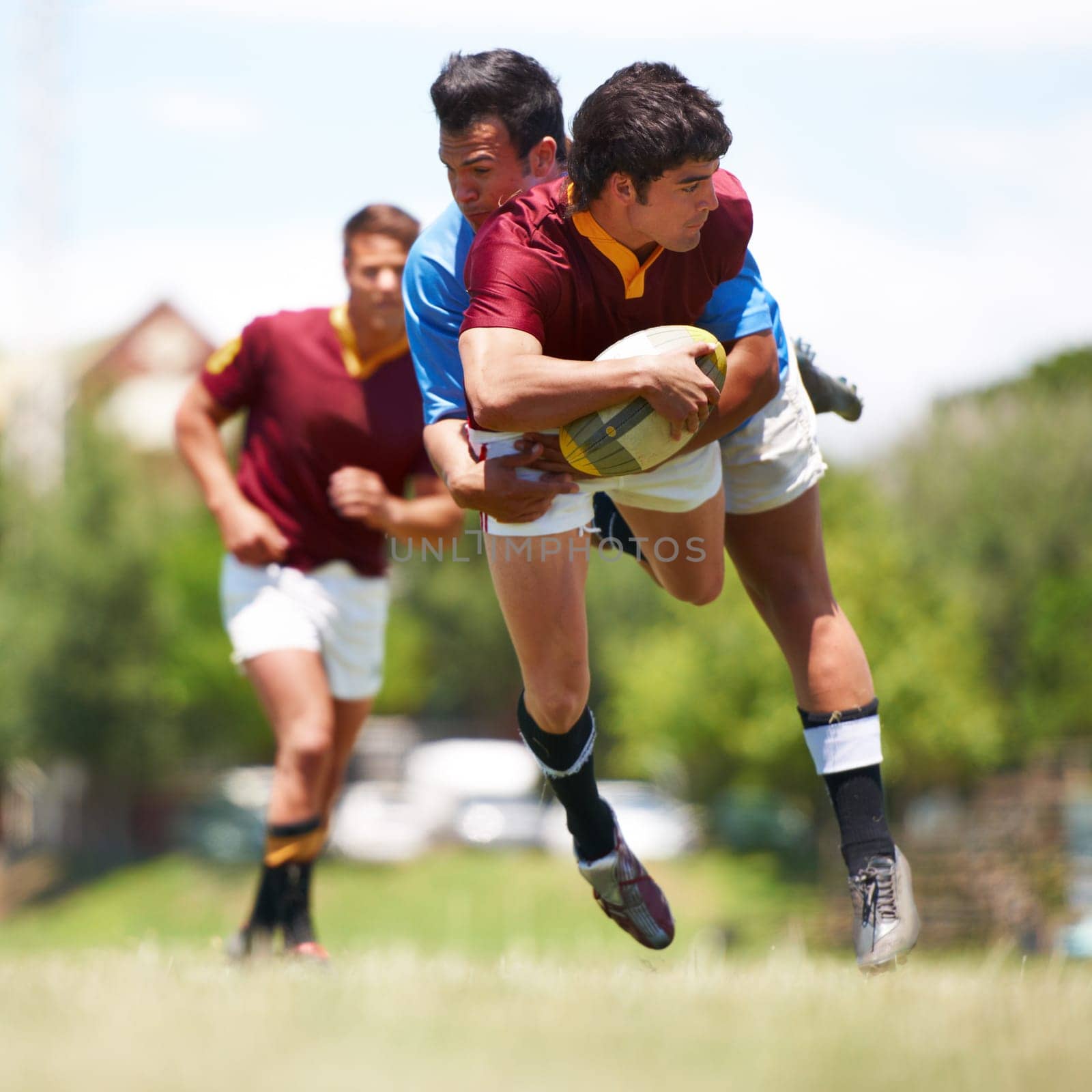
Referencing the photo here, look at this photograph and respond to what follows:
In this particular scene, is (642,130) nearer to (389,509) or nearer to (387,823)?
(389,509)

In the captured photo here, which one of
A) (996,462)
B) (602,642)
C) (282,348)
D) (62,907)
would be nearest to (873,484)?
(996,462)

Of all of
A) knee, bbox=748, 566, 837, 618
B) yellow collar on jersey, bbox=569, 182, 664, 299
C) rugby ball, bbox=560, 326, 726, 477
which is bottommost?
knee, bbox=748, 566, 837, 618

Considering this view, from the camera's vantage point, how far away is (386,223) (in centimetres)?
618

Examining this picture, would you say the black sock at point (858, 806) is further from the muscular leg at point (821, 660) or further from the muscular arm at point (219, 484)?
the muscular arm at point (219, 484)

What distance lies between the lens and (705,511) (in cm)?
437

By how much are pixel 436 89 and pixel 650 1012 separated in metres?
3.05

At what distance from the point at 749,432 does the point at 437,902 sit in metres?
28.3

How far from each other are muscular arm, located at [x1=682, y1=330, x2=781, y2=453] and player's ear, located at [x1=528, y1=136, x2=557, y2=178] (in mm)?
908

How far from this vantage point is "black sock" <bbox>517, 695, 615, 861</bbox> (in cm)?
468

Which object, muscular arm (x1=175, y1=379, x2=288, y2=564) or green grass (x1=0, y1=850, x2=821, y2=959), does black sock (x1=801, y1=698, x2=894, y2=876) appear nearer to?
muscular arm (x1=175, y1=379, x2=288, y2=564)

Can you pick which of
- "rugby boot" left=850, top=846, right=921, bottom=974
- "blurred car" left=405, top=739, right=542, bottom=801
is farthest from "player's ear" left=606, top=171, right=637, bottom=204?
"blurred car" left=405, top=739, right=542, bottom=801

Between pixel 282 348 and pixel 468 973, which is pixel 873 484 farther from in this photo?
pixel 468 973

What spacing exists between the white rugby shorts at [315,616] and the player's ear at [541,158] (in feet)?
7.10

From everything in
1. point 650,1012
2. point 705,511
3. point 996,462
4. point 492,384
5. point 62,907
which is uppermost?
point 492,384
